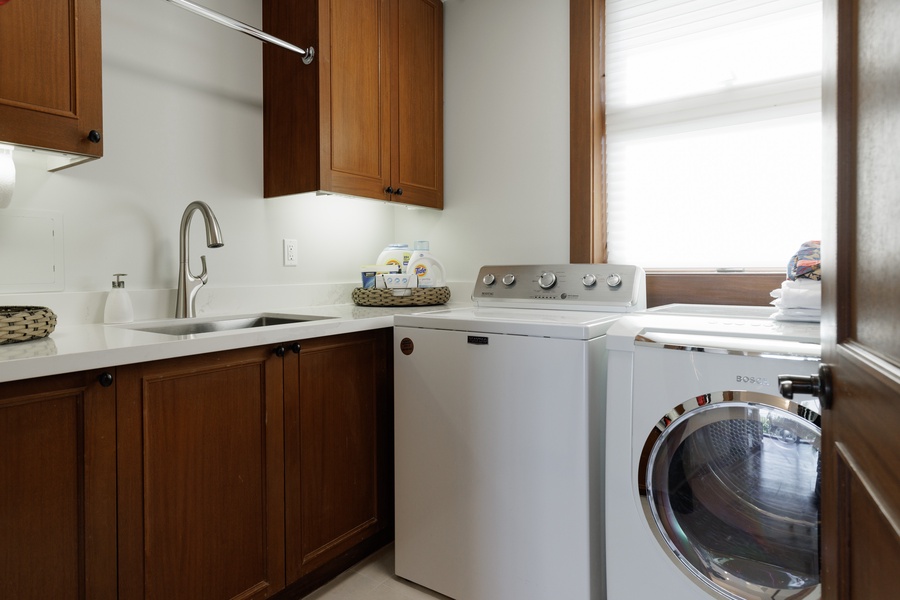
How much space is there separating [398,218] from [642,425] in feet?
6.05

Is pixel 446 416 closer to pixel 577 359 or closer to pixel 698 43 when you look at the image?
pixel 577 359

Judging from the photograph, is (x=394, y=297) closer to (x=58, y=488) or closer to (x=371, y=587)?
(x=371, y=587)

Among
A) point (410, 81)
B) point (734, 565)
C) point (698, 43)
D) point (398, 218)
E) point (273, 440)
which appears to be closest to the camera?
point (734, 565)

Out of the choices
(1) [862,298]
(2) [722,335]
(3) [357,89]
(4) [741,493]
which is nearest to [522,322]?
(2) [722,335]

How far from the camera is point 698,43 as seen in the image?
2.04 m

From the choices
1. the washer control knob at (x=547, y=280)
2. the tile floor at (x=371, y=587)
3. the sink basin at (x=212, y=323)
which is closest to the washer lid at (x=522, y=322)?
the washer control knob at (x=547, y=280)

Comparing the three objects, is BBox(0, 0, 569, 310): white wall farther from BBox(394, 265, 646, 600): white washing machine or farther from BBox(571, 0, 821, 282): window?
BBox(394, 265, 646, 600): white washing machine

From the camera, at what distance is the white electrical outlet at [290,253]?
7.54 feet

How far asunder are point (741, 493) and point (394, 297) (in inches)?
58.9

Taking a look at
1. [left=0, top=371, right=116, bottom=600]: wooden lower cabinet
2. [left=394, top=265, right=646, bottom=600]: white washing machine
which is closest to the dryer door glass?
[left=394, top=265, right=646, bottom=600]: white washing machine

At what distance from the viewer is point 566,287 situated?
6.56ft

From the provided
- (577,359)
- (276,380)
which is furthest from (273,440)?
(577,359)

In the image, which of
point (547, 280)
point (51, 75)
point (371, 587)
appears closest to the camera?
point (51, 75)

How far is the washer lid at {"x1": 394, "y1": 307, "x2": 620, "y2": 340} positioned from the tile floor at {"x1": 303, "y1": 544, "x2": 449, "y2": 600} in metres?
0.88
